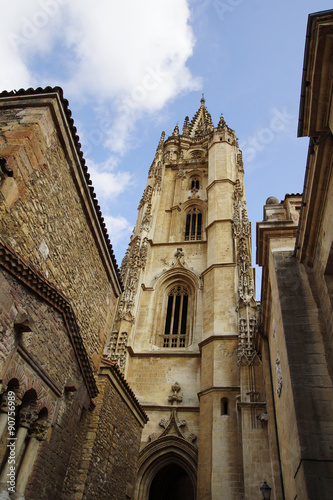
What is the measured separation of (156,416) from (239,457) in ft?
13.1

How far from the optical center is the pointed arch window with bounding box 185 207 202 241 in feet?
79.9

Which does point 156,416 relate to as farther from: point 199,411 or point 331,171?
point 331,171

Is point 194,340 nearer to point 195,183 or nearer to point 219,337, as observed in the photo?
point 219,337

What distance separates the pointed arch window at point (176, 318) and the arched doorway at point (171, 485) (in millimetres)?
5208

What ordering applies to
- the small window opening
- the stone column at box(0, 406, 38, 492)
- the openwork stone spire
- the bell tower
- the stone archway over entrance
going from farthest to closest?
1. the openwork stone spire
2. the stone archway over entrance
3. the small window opening
4. the bell tower
5. the stone column at box(0, 406, 38, 492)

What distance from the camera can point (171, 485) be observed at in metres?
16.8

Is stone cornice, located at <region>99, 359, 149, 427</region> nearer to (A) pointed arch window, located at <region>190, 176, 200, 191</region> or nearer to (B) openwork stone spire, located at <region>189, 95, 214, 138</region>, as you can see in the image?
(A) pointed arch window, located at <region>190, 176, 200, 191</region>

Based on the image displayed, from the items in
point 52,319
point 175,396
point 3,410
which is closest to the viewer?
point 3,410

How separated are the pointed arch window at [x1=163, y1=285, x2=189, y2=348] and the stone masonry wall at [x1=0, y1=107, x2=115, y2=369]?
990 cm

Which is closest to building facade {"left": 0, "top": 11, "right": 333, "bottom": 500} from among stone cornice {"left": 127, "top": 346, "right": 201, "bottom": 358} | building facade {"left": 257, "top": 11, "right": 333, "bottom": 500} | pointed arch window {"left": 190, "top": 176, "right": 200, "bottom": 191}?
building facade {"left": 257, "top": 11, "right": 333, "bottom": 500}

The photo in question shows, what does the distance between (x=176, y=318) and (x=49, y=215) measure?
46.0 feet

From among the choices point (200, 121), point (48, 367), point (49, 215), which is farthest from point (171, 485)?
point (200, 121)

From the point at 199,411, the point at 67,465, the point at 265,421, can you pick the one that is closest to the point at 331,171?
the point at 67,465

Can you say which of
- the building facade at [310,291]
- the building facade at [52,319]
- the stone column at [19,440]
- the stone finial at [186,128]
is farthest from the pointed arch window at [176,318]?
the stone finial at [186,128]
